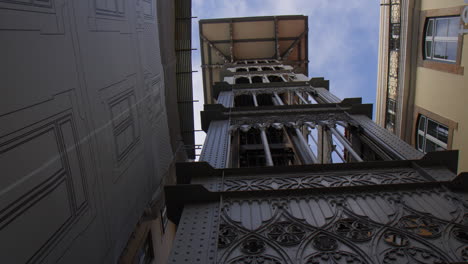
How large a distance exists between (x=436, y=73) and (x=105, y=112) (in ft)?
46.3

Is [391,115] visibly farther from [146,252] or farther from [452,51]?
[146,252]

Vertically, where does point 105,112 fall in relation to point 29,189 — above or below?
above

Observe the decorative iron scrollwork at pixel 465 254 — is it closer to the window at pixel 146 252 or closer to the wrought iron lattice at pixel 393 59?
the window at pixel 146 252

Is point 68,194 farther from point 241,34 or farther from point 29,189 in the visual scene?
point 241,34

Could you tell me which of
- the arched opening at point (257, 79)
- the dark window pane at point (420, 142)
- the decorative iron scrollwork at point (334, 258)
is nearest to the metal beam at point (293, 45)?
the arched opening at point (257, 79)

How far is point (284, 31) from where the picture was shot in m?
30.0

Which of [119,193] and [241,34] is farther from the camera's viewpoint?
[241,34]

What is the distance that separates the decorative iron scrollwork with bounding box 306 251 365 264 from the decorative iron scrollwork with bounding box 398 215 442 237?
4.20ft

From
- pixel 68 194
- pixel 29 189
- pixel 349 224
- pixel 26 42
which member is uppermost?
pixel 26 42

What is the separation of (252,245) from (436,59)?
1380 cm

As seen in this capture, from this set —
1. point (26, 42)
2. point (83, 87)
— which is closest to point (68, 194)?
point (83, 87)

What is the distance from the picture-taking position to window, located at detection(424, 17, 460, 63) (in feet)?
46.6

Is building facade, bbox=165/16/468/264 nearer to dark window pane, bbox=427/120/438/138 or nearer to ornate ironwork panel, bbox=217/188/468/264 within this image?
ornate ironwork panel, bbox=217/188/468/264

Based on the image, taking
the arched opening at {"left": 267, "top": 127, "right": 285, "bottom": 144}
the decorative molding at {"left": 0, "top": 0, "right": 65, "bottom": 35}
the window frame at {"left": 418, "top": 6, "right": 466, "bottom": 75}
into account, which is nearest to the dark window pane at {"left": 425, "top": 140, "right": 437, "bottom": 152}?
the window frame at {"left": 418, "top": 6, "right": 466, "bottom": 75}
